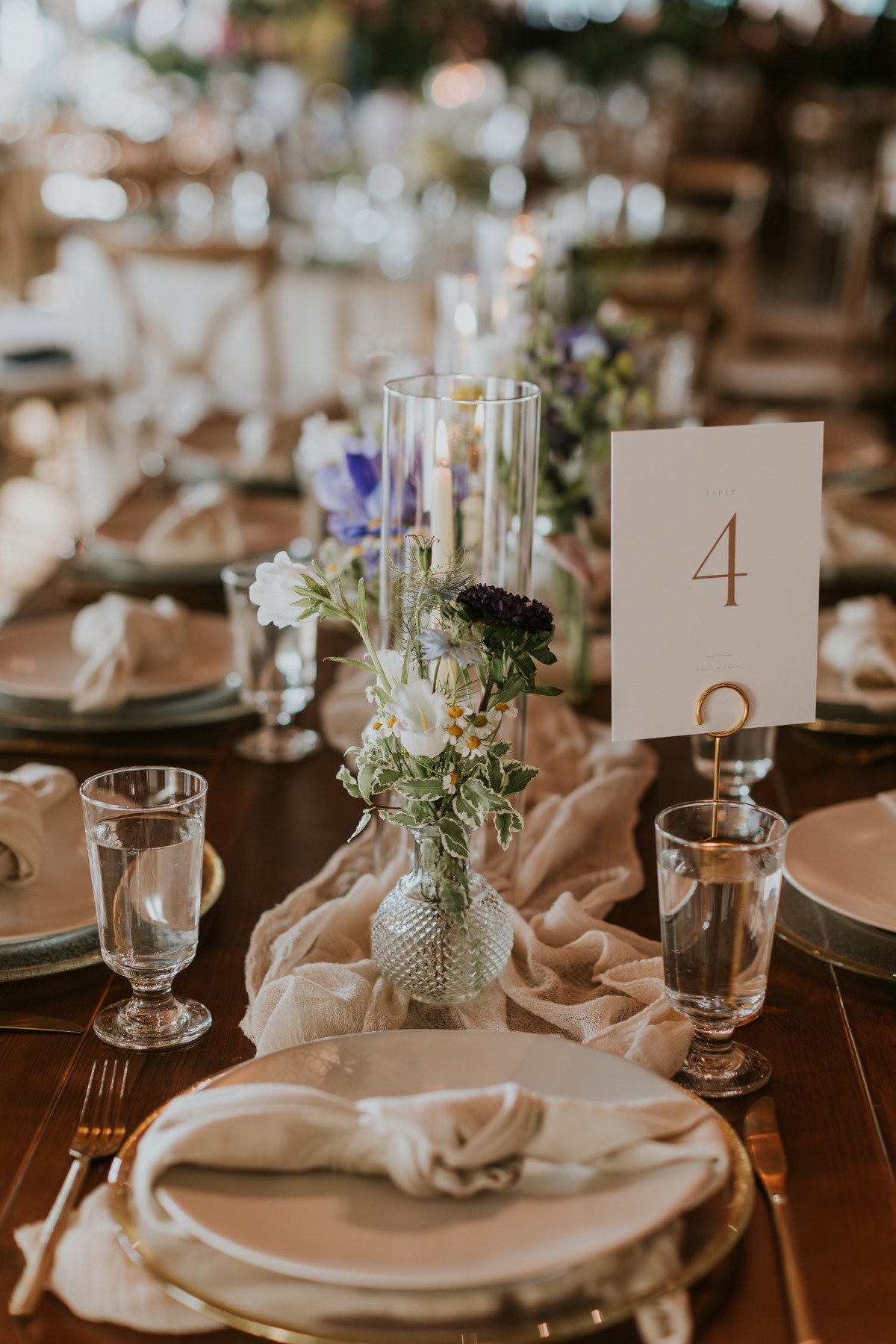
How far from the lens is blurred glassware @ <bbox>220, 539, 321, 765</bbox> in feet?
4.18

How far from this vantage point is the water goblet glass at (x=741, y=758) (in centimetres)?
122

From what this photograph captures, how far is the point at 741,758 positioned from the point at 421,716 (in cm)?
53

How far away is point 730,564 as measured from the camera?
0.84 metres

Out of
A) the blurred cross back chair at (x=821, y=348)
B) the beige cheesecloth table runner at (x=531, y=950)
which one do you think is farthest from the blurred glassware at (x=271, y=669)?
the blurred cross back chair at (x=821, y=348)

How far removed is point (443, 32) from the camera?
9195 mm

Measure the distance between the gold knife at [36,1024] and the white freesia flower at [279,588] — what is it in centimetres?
27

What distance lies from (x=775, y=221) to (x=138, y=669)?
8.83 metres

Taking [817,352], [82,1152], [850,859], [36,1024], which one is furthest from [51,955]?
[817,352]

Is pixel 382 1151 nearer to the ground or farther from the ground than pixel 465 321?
nearer to the ground

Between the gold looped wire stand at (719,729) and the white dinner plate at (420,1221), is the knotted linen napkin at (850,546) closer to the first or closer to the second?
the gold looped wire stand at (719,729)

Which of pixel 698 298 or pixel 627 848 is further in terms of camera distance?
pixel 698 298

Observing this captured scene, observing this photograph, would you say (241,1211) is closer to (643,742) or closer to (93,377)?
(643,742)

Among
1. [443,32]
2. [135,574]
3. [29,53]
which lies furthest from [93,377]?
[443,32]

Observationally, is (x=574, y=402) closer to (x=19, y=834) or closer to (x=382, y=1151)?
(x=19, y=834)
